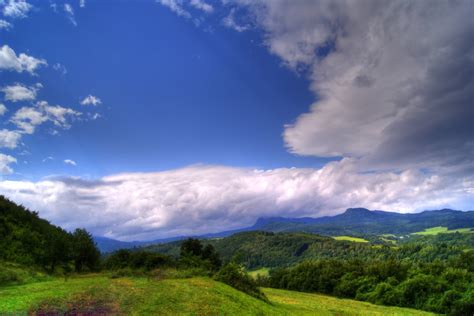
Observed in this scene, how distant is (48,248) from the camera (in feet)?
187

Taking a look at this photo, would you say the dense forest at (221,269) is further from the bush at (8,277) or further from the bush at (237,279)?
the bush at (8,277)

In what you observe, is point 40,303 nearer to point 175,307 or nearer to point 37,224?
point 175,307

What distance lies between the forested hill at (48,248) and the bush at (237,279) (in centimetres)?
3550

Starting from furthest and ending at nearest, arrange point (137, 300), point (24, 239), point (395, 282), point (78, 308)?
point (395, 282)
point (24, 239)
point (137, 300)
point (78, 308)

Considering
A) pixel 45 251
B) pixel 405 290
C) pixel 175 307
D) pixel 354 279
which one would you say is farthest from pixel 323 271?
pixel 175 307

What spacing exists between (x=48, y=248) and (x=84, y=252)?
6.77 m

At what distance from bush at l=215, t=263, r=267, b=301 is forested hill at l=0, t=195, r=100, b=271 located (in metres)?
35.5

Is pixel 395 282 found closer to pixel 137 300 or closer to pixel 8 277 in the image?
pixel 137 300

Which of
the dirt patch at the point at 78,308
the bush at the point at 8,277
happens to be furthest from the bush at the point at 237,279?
the bush at the point at 8,277

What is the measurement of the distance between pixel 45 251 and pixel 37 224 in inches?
1193

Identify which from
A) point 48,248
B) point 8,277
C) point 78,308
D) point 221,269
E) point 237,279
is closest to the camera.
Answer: point 78,308

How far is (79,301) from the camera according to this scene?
24781 mm

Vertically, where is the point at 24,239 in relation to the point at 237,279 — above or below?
above

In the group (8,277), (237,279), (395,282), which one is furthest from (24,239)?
(395,282)
